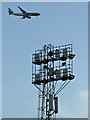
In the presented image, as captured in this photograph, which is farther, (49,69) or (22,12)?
(22,12)

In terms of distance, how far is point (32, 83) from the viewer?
65.3m

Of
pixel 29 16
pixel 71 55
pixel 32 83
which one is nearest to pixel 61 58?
pixel 71 55

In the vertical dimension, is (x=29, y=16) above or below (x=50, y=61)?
above

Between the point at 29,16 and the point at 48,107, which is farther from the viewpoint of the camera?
the point at 29,16

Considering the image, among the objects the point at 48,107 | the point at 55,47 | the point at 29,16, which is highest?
the point at 29,16

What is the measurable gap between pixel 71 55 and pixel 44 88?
6.60 m

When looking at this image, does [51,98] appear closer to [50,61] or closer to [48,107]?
[48,107]

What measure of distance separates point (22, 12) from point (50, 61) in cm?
6113

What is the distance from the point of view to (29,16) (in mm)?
119562

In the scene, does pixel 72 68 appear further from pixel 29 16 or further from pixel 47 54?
pixel 29 16

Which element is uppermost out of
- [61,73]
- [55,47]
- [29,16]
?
[29,16]

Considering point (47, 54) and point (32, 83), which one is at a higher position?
point (47, 54)

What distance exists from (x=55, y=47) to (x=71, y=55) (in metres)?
3.07

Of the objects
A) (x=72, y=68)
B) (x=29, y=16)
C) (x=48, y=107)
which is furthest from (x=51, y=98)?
(x=29, y=16)
